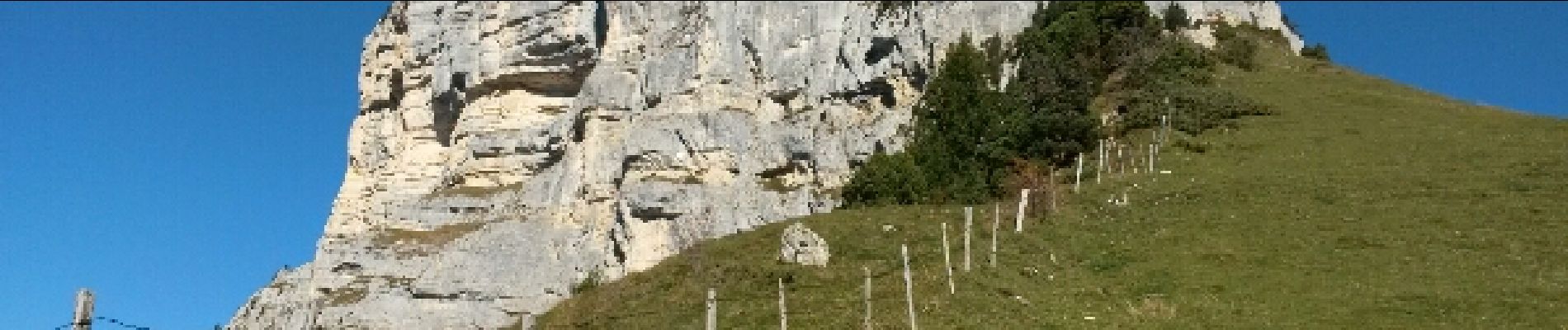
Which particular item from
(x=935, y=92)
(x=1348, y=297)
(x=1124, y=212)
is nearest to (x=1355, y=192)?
(x=1124, y=212)

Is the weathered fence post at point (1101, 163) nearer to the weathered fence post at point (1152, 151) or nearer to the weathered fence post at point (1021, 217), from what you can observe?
the weathered fence post at point (1152, 151)

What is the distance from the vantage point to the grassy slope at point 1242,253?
33.1m

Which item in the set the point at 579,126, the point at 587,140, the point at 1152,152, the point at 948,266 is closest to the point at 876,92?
the point at 587,140

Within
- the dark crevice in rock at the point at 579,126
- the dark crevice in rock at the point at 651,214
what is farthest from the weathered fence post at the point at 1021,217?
the dark crevice in rock at the point at 579,126

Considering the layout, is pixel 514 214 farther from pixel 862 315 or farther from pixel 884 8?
pixel 862 315

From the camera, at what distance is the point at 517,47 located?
9719 centimetres

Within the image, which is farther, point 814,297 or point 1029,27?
point 1029,27

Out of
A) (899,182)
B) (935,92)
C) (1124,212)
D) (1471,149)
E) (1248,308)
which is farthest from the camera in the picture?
(935,92)

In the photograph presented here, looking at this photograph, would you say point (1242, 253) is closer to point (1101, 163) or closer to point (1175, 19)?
point (1101, 163)

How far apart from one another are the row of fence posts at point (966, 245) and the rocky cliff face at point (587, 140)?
62.4 ft

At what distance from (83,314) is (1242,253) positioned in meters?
29.9

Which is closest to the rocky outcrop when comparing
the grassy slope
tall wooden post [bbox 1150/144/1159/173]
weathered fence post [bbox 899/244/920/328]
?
the grassy slope

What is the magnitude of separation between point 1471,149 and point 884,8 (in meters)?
42.2

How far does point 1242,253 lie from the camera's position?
3894 centimetres
